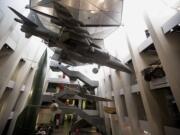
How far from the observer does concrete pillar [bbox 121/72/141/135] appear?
180 inches

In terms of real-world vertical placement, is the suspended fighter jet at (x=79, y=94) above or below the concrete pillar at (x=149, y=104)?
above

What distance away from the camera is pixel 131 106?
5023mm

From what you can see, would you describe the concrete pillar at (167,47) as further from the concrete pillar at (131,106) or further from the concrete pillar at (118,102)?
the concrete pillar at (118,102)


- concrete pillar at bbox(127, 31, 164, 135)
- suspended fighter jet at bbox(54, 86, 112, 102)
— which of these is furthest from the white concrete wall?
concrete pillar at bbox(127, 31, 164, 135)

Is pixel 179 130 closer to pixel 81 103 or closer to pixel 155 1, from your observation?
pixel 155 1

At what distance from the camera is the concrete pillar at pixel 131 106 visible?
4.56 meters

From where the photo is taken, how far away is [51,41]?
4809 millimetres

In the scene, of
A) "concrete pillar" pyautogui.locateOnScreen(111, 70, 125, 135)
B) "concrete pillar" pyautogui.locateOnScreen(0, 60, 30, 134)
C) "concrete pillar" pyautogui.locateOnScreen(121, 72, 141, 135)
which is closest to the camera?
"concrete pillar" pyautogui.locateOnScreen(121, 72, 141, 135)

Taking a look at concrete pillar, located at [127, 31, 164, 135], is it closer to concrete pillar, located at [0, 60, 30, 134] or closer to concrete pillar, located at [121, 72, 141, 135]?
concrete pillar, located at [121, 72, 141, 135]

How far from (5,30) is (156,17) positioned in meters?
4.79

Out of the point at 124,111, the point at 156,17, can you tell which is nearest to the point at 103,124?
the point at 124,111

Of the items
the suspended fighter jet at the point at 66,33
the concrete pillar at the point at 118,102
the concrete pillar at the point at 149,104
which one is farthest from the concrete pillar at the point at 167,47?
the concrete pillar at the point at 118,102

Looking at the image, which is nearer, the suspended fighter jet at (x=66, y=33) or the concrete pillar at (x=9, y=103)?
the suspended fighter jet at (x=66, y=33)

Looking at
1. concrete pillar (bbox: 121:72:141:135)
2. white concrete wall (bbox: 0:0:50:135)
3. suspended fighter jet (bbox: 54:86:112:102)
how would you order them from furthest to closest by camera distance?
suspended fighter jet (bbox: 54:86:112:102)
white concrete wall (bbox: 0:0:50:135)
concrete pillar (bbox: 121:72:141:135)
